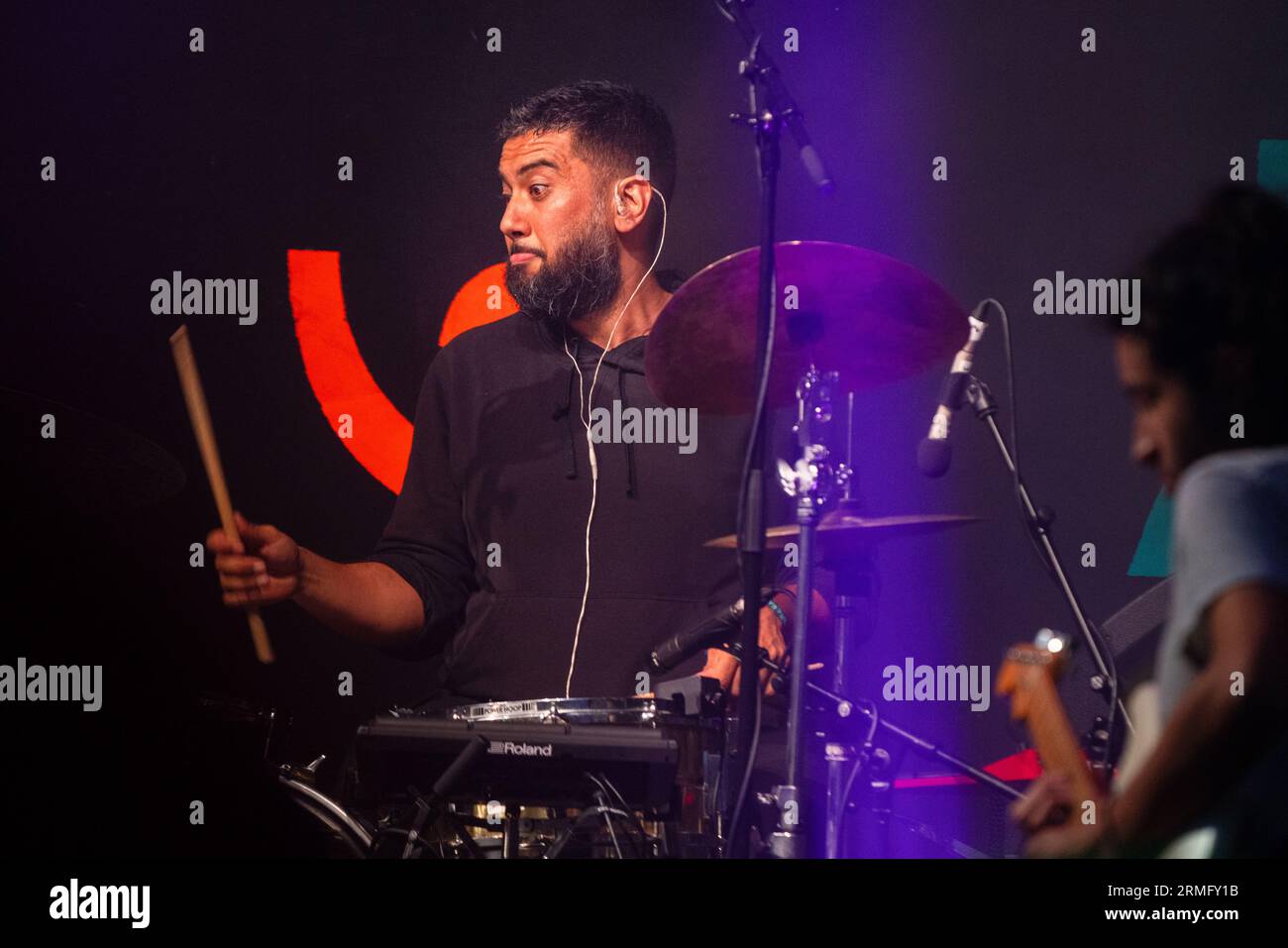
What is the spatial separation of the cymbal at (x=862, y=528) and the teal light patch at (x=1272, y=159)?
1.25 metres

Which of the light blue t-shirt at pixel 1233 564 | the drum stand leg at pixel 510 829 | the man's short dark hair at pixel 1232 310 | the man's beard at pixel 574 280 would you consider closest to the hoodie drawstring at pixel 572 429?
the man's beard at pixel 574 280

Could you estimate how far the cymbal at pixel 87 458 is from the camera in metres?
2.28

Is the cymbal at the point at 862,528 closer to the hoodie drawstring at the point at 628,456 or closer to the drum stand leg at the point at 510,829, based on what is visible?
the hoodie drawstring at the point at 628,456

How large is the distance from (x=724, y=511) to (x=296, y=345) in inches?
41.8

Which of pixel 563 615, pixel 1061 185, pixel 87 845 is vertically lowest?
pixel 87 845

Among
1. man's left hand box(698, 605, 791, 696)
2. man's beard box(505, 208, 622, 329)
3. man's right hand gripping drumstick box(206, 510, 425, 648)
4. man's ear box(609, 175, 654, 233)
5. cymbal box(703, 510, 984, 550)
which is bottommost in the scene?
man's left hand box(698, 605, 791, 696)

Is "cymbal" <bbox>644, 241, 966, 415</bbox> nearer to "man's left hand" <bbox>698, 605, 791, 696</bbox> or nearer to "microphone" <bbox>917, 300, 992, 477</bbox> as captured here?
"microphone" <bbox>917, 300, 992, 477</bbox>

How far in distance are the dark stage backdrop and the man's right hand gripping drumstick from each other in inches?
9.4

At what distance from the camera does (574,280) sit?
279cm

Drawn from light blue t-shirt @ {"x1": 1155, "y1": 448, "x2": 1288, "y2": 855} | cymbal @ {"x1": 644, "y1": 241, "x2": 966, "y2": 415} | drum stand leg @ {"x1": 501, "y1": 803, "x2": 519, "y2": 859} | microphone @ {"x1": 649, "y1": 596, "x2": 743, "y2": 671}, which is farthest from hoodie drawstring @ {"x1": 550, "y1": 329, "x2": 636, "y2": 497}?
light blue t-shirt @ {"x1": 1155, "y1": 448, "x2": 1288, "y2": 855}

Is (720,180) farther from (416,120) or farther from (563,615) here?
(563,615)

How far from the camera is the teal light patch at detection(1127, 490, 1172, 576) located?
2824 mm

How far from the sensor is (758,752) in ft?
7.50
